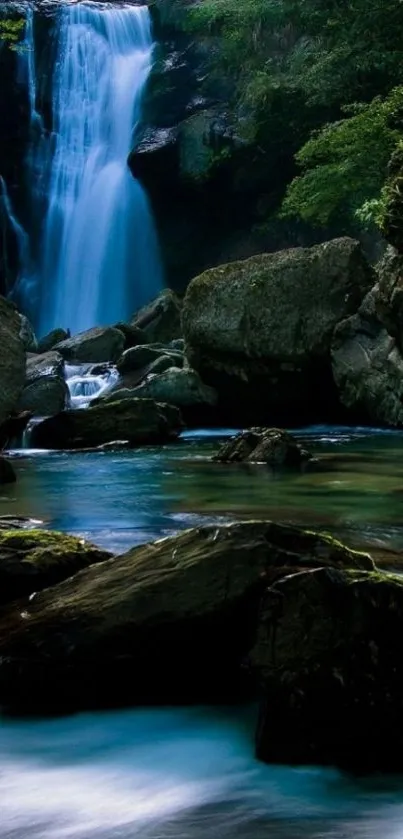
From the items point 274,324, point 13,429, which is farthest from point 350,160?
point 13,429

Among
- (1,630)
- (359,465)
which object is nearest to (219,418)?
(359,465)

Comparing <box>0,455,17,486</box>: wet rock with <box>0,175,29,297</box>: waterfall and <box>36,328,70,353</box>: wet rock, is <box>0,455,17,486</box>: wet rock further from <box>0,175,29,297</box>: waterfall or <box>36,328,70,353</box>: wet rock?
<box>0,175,29,297</box>: waterfall

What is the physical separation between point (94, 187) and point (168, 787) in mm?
31794

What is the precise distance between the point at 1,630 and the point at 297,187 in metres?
20.9

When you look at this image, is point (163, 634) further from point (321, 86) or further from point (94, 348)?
point (321, 86)

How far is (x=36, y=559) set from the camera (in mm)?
5043

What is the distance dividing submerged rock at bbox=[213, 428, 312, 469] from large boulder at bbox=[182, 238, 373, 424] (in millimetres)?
5094

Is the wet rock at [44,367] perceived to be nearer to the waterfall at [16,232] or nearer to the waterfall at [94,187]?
the waterfall at [94,187]

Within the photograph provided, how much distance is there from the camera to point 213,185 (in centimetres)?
3288

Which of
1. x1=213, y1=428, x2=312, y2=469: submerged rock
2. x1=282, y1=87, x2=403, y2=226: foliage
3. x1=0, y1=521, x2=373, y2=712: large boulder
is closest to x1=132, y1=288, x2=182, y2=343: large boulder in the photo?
x1=282, y1=87, x2=403, y2=226: foliage

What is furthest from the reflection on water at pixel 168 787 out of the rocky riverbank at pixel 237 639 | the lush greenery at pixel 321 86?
the lush greenery at pixel 321 86

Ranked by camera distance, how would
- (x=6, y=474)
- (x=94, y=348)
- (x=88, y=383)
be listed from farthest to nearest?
(x=94, y=348) < (x=88, y=383) < (x=6, y=474)

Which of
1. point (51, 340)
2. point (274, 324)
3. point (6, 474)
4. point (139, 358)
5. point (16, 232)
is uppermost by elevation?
point (16, 232)

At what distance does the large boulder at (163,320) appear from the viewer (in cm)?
2769
